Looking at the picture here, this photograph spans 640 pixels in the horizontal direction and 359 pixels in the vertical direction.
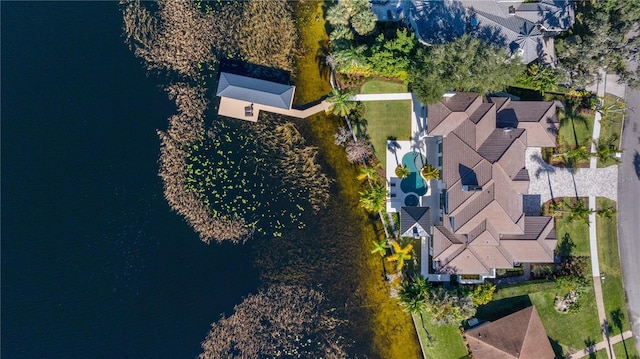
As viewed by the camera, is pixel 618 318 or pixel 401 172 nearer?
pixel 401 172

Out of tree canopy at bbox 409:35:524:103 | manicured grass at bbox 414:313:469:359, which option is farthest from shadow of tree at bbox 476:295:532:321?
tree canopy at bbox 409:35:524:103

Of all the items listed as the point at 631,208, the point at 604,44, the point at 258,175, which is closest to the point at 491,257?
the point at 631,208

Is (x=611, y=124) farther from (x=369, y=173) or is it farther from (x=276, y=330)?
(x=276, y=330)

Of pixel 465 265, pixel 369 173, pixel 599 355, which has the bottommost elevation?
pixel 599 355

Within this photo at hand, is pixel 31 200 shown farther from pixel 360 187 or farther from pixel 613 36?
pixel 613 36

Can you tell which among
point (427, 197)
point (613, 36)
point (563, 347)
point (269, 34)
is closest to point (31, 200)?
point (269, 34)

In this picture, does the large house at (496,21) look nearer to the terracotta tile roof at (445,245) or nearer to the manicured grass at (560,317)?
the terracotta tile roof at (445,245)

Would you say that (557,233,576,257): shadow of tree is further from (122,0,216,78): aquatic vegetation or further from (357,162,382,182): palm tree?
(122,0,216,78): aquatic vegetation
